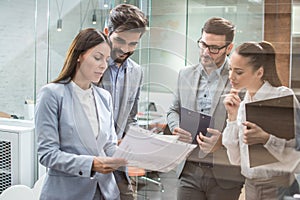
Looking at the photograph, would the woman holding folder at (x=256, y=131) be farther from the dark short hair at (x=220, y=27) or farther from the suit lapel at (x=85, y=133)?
the suit lapel at (x=85, y=133)

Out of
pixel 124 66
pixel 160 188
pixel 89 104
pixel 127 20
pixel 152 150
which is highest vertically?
pixel 127 20

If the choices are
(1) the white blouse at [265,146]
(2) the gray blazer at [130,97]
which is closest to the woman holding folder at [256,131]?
(1) the white blouse at [265,146]

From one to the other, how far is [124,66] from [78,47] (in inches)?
5.6

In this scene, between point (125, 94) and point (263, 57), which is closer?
point (263, 57)

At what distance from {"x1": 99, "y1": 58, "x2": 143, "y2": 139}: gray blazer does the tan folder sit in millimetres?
288

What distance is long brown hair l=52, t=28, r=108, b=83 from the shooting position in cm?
102

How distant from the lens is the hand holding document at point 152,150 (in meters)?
0.95

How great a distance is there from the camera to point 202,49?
36.2 inches

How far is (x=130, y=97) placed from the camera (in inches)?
39.8

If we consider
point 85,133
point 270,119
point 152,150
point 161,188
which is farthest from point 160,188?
point 270,119

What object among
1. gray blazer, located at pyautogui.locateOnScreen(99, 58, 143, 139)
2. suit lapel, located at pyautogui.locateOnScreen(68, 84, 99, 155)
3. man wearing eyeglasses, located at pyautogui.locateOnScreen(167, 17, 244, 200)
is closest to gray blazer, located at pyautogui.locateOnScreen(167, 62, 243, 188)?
man wearing eyeglasses, located at pyautogui.locateOnScreen(167, 17, 244, 200)

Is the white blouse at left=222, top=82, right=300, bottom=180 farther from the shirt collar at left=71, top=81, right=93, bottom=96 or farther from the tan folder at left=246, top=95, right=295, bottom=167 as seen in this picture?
the shirt collar at left=71, top=81, right=93, bottom=96

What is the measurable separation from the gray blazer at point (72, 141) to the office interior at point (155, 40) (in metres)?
0.10

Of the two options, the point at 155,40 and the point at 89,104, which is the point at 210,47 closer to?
the point at 155,40
